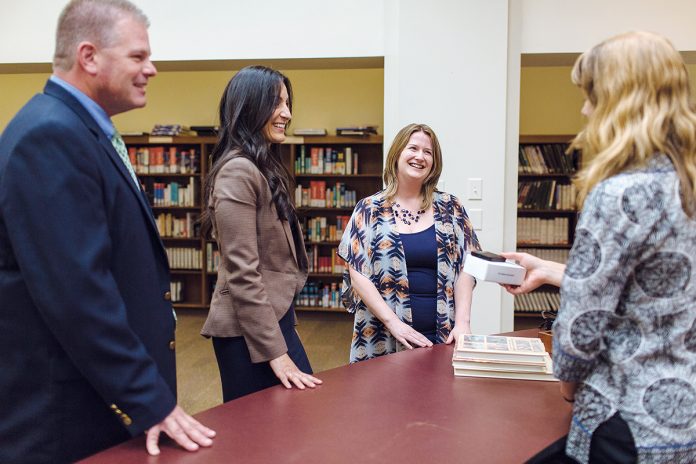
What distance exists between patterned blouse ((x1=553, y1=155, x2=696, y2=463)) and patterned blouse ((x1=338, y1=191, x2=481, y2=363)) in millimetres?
1144

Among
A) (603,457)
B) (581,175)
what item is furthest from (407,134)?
(603,457)

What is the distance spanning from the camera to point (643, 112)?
0.93 m

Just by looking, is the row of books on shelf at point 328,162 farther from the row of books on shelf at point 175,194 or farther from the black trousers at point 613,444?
the black trousers at point 613,444

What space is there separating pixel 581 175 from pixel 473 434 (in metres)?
0.57

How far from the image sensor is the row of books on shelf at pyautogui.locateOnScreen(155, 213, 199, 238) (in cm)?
620

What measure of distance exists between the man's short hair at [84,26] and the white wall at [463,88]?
8.41 ft

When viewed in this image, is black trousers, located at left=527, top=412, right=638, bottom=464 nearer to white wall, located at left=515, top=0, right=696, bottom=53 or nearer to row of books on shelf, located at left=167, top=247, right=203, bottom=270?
white wall, located at left=515, top=0, right=696, bottom=53

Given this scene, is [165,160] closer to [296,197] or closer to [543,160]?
[296,197]

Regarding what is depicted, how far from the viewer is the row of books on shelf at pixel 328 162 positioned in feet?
19.4

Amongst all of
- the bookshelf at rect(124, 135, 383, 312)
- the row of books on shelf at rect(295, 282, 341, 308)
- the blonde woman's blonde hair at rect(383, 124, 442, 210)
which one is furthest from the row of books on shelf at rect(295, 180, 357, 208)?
the blonde woman's blonde hair at rect(383, 124, 442, 210)

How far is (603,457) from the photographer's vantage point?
97cm

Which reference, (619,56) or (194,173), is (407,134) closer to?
(619,56)

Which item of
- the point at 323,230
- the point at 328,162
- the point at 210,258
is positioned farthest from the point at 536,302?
the point at 210,258

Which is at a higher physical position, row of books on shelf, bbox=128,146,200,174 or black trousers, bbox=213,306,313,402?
row of books on shelf, bbox=128,146,200,174
